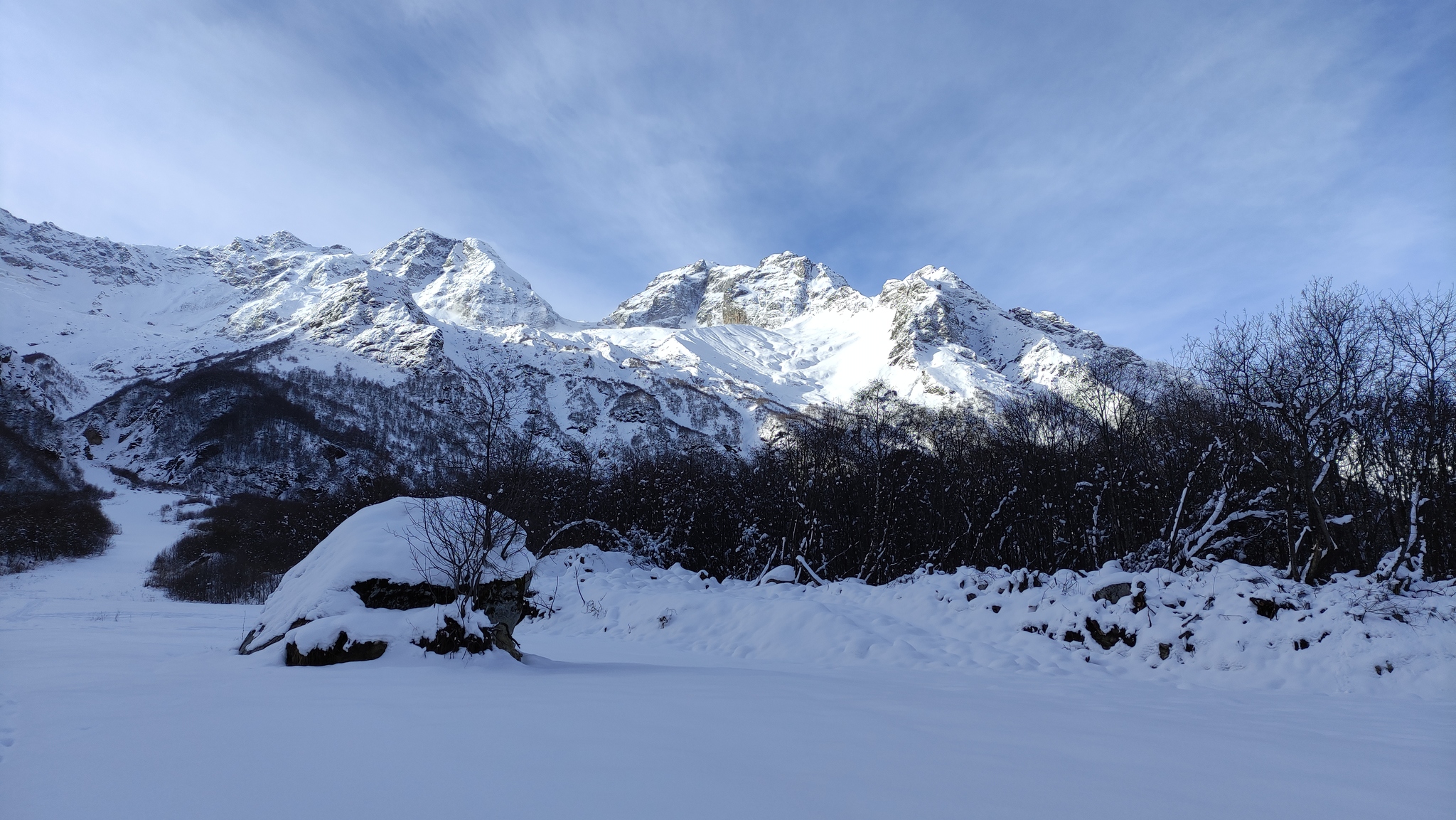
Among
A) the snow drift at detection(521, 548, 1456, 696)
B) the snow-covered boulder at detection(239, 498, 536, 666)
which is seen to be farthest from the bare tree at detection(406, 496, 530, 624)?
the snow drift at detection(521, 548, 1456, 696)

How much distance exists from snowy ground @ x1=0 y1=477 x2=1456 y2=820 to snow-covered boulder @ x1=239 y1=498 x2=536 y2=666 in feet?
1.21

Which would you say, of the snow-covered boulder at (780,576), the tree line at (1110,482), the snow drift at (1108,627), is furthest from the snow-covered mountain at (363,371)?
the snow drift at (1108,627)

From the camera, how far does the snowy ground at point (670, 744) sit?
2629 millimetres

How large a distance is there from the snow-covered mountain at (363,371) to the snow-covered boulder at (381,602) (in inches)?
2308

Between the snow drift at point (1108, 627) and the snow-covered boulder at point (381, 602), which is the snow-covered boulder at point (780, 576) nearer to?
the snow drift at point (1108, 627)

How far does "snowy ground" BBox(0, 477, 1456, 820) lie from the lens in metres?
2.63

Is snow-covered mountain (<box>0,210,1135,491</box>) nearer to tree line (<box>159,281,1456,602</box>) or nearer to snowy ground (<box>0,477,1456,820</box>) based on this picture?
tree line (<box>159,281,1456,602</box>)

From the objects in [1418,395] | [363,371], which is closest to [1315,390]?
[1418,395]

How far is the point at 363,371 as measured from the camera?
13488 cm

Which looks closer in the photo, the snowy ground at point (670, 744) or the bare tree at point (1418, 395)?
the snowy ground at point (670, 744)

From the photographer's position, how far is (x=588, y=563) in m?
22.9

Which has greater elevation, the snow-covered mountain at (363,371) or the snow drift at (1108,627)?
the snow-covered mountain at (363,371)

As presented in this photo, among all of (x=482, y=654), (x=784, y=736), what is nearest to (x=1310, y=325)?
(x=784, y=736)

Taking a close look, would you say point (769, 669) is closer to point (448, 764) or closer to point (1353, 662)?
point (448, 764)
